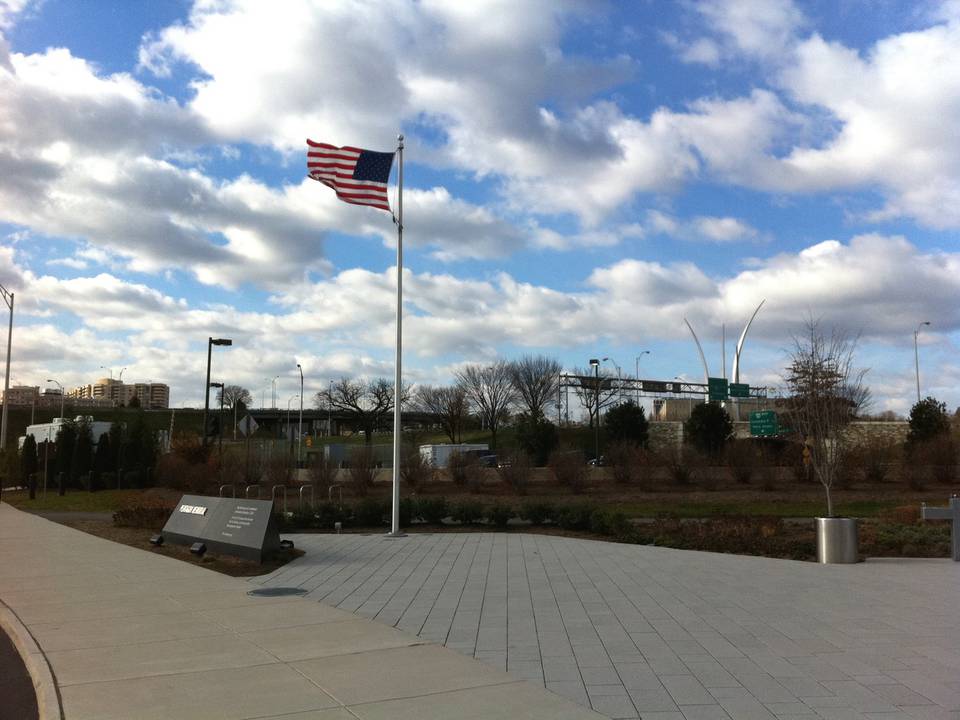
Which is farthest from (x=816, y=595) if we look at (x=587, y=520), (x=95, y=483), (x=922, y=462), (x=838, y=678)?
(x=95, y=483)

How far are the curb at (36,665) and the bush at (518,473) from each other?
2944cm

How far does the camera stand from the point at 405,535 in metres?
19.0

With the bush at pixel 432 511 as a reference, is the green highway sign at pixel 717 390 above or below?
above

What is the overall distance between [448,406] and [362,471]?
6218 centimetres

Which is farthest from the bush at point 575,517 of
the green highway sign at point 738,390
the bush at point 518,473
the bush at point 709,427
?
the green highway sign at point 738,390

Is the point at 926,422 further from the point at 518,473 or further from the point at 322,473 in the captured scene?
the point at 322,473

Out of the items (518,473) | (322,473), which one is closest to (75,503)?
(322,473)

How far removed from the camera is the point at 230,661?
709 centimetres

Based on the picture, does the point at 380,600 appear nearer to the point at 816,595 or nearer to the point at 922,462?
the point at 816,595

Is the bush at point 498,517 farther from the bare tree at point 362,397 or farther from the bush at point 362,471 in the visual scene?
the bare tree at point 362,397

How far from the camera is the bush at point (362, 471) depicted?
37.3m

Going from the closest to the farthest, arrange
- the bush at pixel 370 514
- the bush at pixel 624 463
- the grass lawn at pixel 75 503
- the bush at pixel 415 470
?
the bush at pixel 370 514
the grass lawn at pixel 75 503
the bush at pixel 415 470
the bush at pixel 624 463

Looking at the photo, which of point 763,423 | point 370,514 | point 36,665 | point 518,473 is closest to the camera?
point 36,665

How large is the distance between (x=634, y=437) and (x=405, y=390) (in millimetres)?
60533
